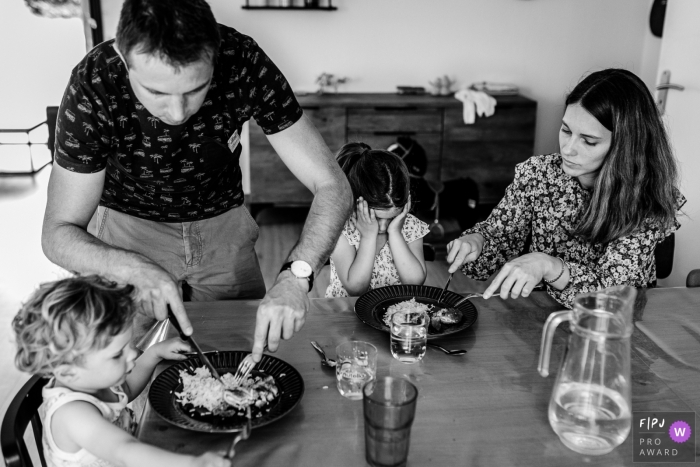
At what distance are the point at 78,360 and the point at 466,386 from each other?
723 mm

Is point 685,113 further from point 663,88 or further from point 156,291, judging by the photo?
point 156,291

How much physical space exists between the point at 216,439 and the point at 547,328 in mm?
598

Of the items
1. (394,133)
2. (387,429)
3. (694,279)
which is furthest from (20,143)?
(387,429)

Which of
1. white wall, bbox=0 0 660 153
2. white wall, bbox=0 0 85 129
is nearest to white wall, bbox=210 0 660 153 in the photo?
white wall, bbox=0 0 660 153

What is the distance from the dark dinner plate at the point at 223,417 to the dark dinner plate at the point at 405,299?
294 mm

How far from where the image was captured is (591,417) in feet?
3.81

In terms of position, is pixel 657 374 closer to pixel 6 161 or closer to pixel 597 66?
pixel 597 66

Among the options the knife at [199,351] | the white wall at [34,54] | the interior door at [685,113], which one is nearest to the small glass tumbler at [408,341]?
the knife at [199,351]

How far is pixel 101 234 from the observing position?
201 cm

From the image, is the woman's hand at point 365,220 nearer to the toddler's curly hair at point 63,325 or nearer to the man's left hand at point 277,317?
the man's left hand at point 277,317

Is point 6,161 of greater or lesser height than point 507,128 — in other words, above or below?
below

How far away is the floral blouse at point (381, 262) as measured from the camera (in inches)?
89.5

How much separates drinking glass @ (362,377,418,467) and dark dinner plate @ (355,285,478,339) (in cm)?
43

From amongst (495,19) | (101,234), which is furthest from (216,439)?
(495,19)
